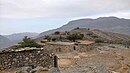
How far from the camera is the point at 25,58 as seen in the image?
10.6 m

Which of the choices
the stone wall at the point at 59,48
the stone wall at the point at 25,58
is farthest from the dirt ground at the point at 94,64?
the stone wall at the point at 59,48

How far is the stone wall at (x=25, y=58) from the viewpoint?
10.4 meters

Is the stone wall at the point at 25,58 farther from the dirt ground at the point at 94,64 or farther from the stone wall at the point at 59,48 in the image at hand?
the stone wall at the point at 59,48

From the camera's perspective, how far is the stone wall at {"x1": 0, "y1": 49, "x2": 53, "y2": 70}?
34.3 feet

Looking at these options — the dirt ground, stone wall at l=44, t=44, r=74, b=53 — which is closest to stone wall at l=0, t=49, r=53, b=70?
the dirt ground

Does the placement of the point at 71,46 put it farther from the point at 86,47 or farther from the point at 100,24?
the point at 100,24

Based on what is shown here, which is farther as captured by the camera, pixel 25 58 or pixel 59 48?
pixel 59 48

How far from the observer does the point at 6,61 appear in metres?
10.4

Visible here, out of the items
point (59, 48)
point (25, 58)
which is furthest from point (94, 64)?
point (59, 48)

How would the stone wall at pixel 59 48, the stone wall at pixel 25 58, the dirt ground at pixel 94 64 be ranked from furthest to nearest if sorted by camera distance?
the stone wall at pixel 59 48 < the dirt ground at pixel 94 64 < the stone wall at pixel 25 58

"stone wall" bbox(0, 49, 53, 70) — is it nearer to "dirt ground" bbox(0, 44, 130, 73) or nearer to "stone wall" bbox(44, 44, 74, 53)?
"dirt ground" bbox(0, 44, 130, 73)

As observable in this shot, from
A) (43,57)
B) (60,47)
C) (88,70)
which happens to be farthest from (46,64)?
(60,47)

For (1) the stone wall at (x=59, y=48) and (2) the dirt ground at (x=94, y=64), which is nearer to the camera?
(2) the dirt ground at (x=94, y=64)

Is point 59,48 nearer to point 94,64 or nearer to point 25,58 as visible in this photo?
point 94,64
